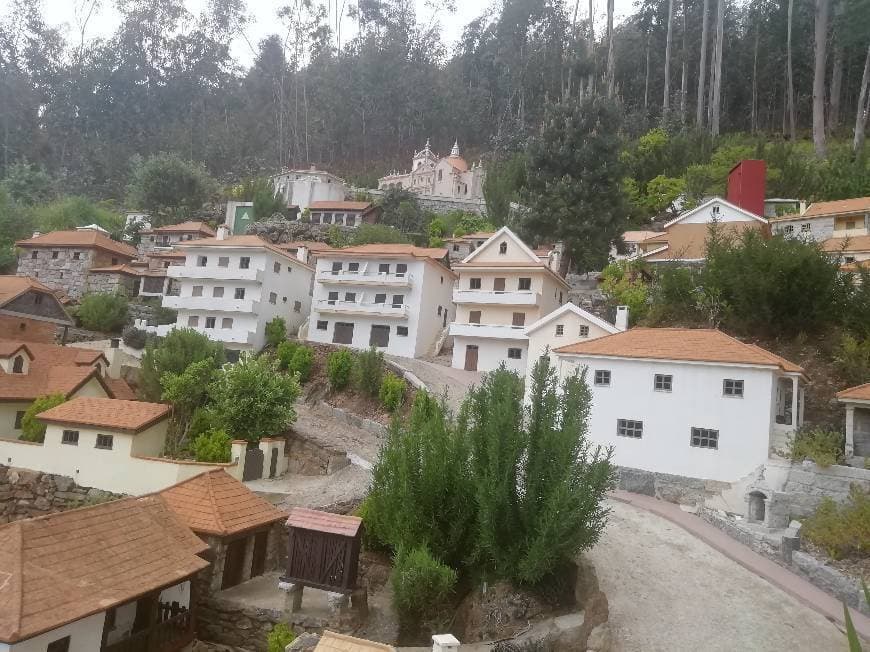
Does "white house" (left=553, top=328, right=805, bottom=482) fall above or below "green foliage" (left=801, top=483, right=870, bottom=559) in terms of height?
above

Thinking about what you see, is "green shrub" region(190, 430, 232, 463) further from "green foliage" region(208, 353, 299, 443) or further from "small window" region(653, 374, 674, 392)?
"small window" region(653, 374, 674, 392)

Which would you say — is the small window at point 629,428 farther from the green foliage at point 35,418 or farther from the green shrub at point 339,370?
the green foliage at point 35,418

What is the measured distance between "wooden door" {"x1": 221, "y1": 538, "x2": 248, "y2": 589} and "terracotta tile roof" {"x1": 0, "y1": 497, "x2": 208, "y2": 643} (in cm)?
110

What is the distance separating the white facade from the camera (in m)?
18.8

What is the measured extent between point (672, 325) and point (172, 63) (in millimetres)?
89018

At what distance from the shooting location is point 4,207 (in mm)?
51281

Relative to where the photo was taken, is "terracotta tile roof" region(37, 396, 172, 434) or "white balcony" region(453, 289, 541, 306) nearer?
"terracotta tile roof" region(37, 396, 172, 434)

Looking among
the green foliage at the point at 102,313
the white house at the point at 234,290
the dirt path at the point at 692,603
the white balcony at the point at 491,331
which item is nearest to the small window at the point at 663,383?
the dirt path at the point at 692,603

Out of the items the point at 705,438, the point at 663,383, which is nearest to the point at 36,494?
the point at 663,383

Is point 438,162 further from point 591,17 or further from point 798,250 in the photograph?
point 798,250

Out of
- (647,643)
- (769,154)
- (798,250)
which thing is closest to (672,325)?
(798,250)

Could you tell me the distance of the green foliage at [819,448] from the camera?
1672cm

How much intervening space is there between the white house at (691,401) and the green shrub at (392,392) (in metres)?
8.06

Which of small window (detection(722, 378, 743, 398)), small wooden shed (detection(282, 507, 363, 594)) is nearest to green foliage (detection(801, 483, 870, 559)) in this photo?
small window (detection(722, 378, 743, 398))
